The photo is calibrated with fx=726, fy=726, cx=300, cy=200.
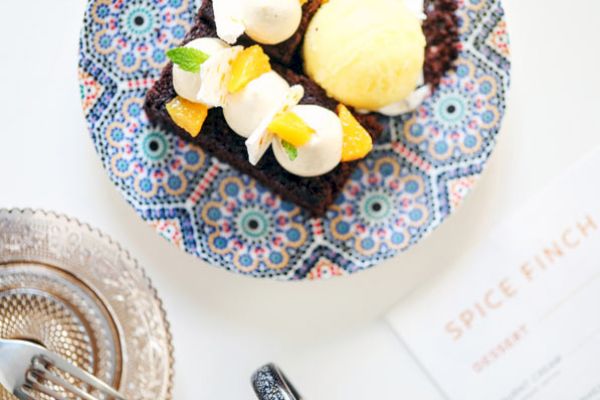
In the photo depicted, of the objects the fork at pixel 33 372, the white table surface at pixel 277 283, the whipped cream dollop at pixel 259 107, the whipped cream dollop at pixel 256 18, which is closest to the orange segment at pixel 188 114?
the whipped cream dollop at pixel 259 107

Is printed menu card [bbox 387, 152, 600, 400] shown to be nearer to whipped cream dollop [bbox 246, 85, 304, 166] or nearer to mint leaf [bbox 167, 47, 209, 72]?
whipped cream dollop [bbox 246, 85, 304, 166]

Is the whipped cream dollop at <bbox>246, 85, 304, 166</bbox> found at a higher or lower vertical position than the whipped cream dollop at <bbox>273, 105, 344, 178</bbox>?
higher

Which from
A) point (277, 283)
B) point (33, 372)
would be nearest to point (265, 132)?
point (277, 283)

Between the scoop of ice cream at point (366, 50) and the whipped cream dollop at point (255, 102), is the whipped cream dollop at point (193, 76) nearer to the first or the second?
the whipped cream dollop at point (255, 102)

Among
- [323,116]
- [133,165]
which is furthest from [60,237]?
[323,116]

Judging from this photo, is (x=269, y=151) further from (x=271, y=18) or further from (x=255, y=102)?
(x=271, y=18)

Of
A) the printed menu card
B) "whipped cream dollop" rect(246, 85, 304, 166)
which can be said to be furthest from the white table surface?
"whipped cream dollop" rect(246, 85, 304, 166)
